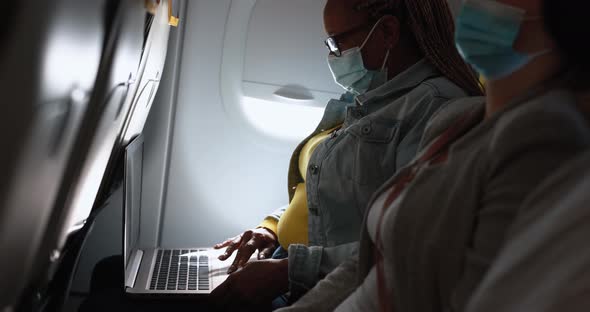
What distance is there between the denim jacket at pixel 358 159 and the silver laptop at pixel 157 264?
33cm

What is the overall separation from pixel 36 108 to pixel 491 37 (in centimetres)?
62

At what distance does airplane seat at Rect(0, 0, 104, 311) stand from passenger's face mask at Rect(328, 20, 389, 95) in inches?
42.7

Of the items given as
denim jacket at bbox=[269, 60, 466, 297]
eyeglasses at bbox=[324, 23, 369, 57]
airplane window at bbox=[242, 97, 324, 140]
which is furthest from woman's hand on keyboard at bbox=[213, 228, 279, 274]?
eyeglasses at bbox=[324, 23, 369, 57]

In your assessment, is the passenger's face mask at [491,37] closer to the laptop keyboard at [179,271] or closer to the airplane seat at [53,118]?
the airplane seat at [53,118]

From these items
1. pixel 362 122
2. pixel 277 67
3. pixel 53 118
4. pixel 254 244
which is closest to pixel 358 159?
pixel 362 122

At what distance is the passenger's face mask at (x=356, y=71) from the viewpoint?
5.96ft

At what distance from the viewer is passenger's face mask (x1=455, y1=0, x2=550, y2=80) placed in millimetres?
854

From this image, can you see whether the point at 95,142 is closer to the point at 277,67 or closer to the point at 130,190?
the point at 130,190

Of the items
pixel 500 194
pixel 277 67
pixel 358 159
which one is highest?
pixel 277 67

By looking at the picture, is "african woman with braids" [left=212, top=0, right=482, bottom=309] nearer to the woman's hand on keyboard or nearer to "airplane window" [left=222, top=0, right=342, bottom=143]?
the woman's hand on keyboard

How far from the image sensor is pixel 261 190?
2607mm

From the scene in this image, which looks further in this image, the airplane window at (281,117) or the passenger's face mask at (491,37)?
the airplane window at (281,117)

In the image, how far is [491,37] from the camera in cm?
88

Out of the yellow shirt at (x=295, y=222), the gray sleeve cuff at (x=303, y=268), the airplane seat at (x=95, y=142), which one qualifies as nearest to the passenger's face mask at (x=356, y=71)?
the yellow shirt at (x=295, y=222)
